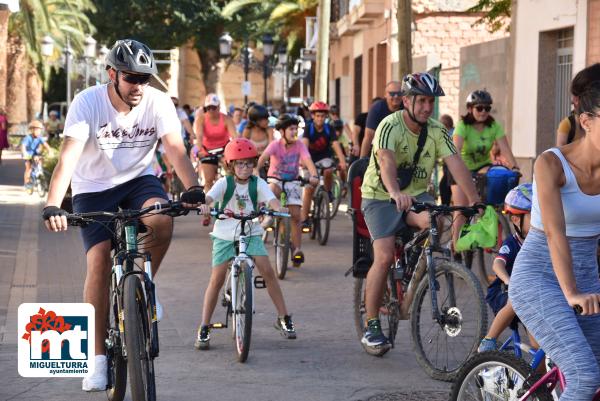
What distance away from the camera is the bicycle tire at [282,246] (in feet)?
40.8

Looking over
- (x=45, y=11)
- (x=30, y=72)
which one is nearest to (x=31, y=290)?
(x=45, y=11)

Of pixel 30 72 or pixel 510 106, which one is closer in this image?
pixel 510 106

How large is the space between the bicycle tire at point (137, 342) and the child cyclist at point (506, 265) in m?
1.76

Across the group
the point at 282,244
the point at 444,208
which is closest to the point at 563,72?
the point at 282,244

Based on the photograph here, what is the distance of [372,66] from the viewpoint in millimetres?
37719

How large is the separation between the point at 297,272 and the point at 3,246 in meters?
4.20

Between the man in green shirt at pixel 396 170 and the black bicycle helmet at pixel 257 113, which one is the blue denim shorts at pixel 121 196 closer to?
the man in green shirt at pixel 396 170

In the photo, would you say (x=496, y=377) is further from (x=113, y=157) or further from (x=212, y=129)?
(x=212, y=129)

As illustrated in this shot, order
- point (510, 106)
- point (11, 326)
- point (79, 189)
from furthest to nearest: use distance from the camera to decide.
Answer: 1. point (510, 106)
2. point (11, 326)
3. point (79, 189)

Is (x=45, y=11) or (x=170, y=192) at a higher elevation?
(x=45, y=11)

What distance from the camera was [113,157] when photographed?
6699 millimetres

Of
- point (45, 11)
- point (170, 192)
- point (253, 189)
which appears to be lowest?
point (170, 192)

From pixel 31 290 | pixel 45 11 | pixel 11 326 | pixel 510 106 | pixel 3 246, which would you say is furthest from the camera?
pixel 45 11

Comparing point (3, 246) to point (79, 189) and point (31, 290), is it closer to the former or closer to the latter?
point (31, 290)
